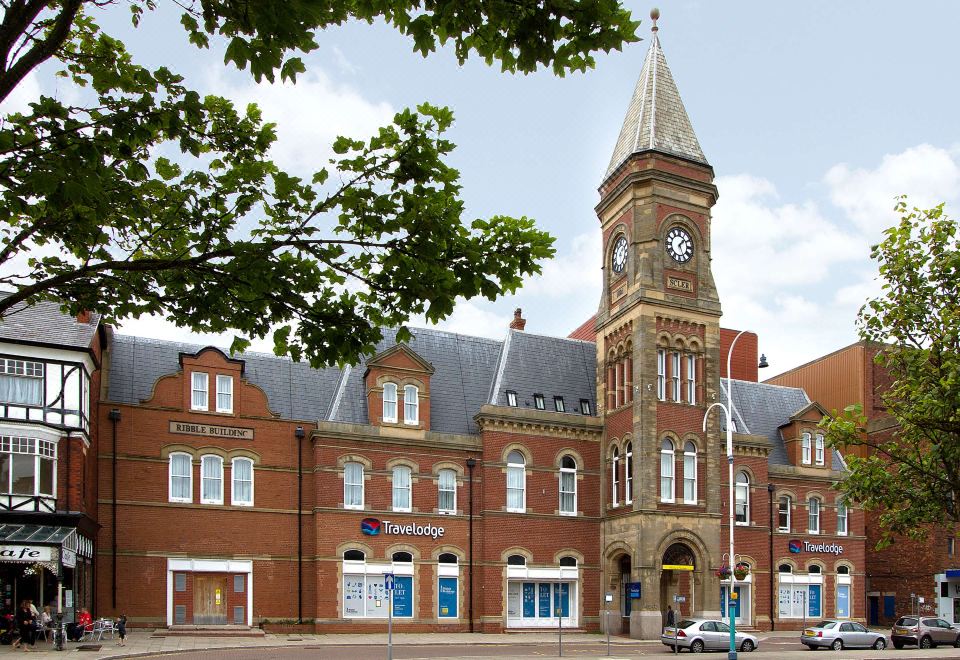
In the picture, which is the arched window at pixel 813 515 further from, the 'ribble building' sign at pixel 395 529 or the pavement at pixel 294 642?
the 'ribble building' sign at pixel 395 529

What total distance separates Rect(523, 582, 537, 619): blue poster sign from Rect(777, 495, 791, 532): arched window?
14.0 metres

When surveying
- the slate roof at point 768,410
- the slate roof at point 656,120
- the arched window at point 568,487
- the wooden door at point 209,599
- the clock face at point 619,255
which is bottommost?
the wooden door at point 209,599

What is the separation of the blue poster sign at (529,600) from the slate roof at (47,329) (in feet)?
69.7

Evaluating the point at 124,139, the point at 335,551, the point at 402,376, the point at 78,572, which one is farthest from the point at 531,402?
the point at 124,139

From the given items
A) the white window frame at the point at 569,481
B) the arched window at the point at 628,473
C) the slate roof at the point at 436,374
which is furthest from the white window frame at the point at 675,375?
the white window frame at the point at 569,481

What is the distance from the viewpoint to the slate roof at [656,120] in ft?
148

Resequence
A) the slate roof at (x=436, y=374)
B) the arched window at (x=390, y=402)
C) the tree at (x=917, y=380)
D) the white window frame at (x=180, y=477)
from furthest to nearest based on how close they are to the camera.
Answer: the arched window at (x=390, y=402), the slate roof at (x=436, y=374), the white window frame at (x=180, y=477), the tree at (x=917, y=380)

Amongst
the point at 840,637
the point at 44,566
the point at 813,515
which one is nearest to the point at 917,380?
the point at 840,637

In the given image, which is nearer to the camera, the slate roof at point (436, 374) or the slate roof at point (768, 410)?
the slate roof at point (436, 374)

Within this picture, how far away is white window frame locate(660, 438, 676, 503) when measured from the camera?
42656 millimetres

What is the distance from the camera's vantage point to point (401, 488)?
138 ft

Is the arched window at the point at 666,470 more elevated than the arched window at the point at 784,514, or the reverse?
the arched window at the point at 666,470

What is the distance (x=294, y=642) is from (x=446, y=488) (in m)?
10.2

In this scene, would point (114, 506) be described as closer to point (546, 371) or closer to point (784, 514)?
point (546, 371)
